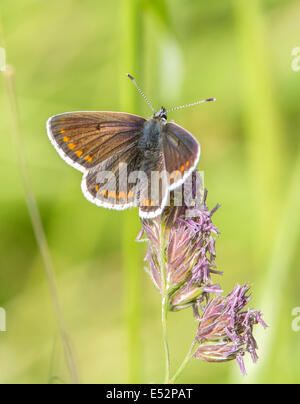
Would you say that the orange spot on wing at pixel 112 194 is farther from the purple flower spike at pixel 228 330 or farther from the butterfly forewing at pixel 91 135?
the purple flower spike at pixel 228 330

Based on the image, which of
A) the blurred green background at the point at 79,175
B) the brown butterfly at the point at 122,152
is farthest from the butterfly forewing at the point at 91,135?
the blurred green background at the point at 79,175

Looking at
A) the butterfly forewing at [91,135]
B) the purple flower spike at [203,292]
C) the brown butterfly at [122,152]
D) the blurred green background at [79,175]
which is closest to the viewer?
the purple flower spike at [203,292]

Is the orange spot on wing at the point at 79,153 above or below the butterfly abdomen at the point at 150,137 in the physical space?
below

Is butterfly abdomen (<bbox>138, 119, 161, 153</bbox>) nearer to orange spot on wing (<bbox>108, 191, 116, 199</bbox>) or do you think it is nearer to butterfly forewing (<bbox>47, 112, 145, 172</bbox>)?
butterfly forewing (<bbox>47, 112, 145, 172</bbox>)

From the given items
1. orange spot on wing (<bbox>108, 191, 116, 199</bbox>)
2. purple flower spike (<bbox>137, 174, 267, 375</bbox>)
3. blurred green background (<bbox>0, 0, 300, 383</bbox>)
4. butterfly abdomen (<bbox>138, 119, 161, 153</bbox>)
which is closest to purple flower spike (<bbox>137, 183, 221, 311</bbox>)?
purple flower spike (<bbox>137, 174, 267, 375</bbox>)

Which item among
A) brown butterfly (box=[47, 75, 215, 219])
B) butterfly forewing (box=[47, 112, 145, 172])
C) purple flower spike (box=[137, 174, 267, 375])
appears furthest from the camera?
butterfly forewing (box=[47, 112, 145, 172])

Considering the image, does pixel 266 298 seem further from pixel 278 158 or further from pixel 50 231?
pixel 50 231

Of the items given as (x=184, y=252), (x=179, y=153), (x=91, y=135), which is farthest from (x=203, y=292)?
(x=91, y=135)
